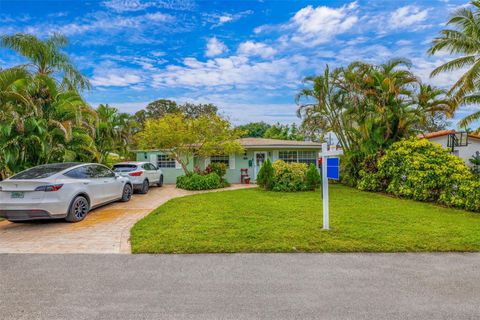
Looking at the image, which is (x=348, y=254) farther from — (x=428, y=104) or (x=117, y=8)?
(x=117, y=8)

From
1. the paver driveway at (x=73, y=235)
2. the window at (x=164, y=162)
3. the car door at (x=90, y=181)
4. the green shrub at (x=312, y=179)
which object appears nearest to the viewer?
the paver driveway at (x=73, y=235)

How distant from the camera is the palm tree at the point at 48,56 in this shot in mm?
8961

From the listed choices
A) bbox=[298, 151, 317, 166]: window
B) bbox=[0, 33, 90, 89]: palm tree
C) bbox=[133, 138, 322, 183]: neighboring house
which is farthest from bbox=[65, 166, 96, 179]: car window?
bbox=[298, 151, 317, 166]: window

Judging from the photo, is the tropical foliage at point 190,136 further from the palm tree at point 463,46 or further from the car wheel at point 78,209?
the palm tree at point 463,46

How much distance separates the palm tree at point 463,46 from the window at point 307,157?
7.85 m

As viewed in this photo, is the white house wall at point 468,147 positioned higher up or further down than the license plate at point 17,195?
higher up

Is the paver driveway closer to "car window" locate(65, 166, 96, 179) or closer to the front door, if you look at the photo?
"car window" locate(65, 166, 96, 179)

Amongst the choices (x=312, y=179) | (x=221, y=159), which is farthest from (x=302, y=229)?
(x=221, y=159)

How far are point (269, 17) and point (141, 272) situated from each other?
40.8ft

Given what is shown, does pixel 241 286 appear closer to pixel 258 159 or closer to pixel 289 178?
pixel 289 178

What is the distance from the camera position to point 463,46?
1070cm

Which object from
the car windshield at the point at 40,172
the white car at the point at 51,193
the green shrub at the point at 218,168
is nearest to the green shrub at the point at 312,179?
the green shrub at the point at 218,168

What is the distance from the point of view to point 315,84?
542 inches

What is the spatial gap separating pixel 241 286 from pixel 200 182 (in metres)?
10.3
